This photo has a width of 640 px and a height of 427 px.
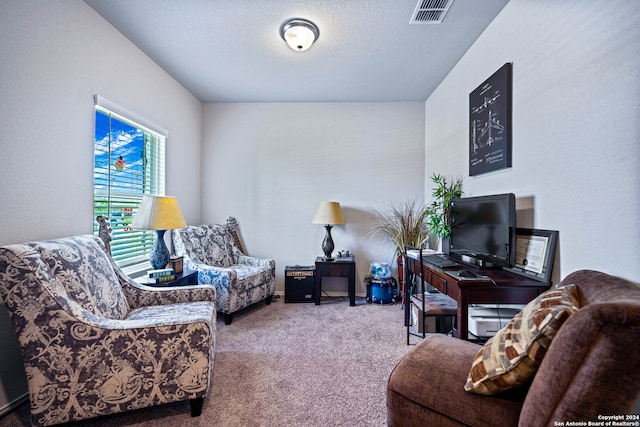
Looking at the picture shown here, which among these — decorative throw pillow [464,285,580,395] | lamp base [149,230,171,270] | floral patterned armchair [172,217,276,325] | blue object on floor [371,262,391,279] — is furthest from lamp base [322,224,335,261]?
decorative throw pillow [464,285,580,395]

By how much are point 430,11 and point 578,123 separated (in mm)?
1298

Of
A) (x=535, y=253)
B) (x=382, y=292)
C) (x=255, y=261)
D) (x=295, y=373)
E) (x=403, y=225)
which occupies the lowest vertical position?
(x=295, y=373)

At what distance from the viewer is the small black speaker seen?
3.35 meters

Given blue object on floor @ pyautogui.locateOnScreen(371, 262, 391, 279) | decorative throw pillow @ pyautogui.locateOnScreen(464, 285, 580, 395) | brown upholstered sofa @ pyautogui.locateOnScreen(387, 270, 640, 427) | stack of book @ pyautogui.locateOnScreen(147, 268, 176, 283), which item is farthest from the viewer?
blue object on floor @ pyautogui.locateOnScreen(371, 262, 391, 279)

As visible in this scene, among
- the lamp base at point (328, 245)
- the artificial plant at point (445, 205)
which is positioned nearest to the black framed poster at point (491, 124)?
the artificial plant at point (445, 205)

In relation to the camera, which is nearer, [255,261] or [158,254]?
[158,254]

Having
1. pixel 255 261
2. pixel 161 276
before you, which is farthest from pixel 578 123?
pixel 255 261

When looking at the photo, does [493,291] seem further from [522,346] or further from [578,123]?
[578,123]

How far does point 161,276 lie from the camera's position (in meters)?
2.25

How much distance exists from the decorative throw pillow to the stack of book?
7.41ft

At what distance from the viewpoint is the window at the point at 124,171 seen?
2.17m

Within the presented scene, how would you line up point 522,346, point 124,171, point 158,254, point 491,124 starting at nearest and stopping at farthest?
point 522,346
point 491,124
point 158,254
point 124,171

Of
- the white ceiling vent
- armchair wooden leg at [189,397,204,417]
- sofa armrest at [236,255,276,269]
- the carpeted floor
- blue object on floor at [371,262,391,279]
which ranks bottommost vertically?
the carpeted floor

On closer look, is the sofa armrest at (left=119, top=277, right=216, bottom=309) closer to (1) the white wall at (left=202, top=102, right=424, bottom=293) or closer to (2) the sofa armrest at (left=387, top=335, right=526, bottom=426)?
(2) the sofa armrest at (left=387, top=335, right=526, bottom=426)
